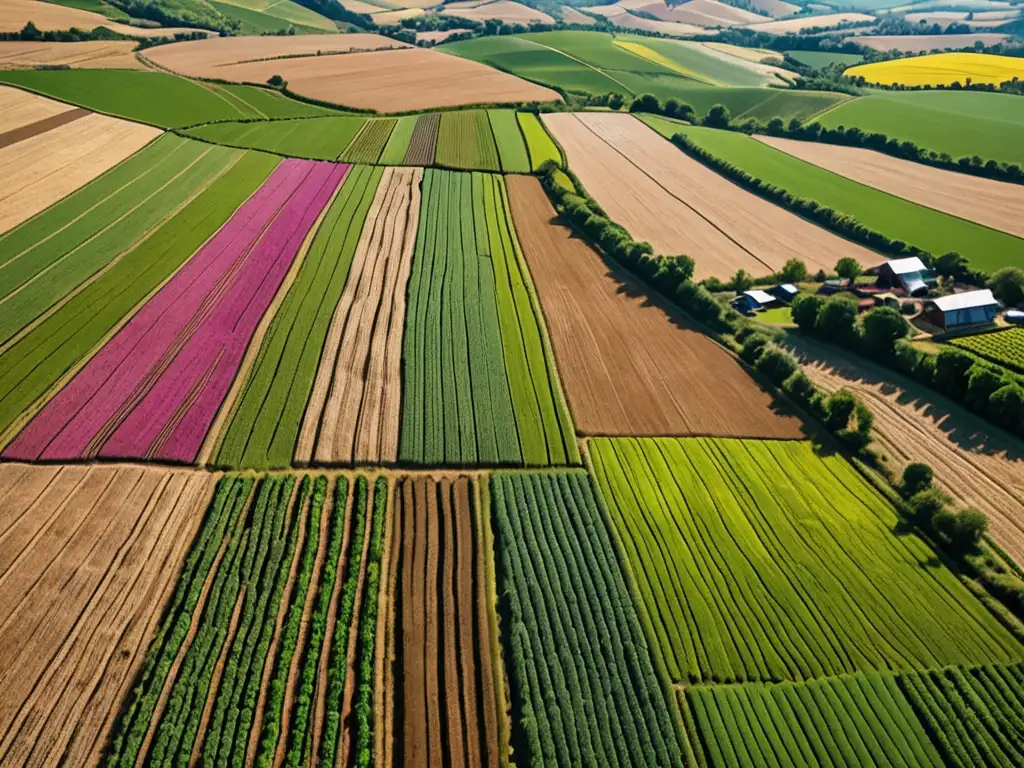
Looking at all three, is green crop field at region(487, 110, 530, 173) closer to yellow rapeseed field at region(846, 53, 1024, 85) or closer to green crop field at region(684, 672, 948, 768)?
green crop field at region(684, 672, 948, 768)

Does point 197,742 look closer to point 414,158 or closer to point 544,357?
point 544,357

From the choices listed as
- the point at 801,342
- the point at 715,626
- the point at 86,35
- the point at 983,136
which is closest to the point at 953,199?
the point at 983,136

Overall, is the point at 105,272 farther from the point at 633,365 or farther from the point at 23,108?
the point at 23,108

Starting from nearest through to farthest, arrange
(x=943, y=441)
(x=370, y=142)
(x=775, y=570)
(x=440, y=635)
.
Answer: (x=440, y=635) < (x=775, y=570) < (x=943, y=441) < (x=370, y=142)

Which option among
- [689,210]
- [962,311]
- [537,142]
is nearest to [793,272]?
[962,311]

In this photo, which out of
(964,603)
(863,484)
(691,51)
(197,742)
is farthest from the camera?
(691,51)

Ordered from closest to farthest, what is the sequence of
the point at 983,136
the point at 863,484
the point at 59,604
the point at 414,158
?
the point at 59,604 → the point at 863,484 → the point at 414,158 → the point at 983,136

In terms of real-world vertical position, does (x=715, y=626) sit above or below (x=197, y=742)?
above
